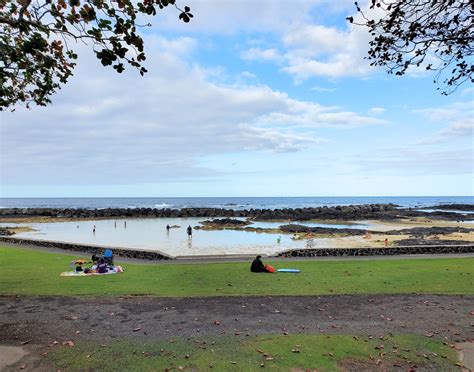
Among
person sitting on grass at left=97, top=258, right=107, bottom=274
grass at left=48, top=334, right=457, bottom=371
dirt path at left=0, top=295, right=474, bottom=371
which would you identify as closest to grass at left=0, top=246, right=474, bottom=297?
person sitting on grass at left=97, top=258, right=107, bottom=274

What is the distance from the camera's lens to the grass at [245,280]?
1337cm

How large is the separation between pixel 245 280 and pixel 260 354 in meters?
8.02

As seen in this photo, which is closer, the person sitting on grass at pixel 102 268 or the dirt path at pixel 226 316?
the dirt path at pixel 226 316

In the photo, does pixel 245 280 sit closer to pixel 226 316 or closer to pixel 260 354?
pixel 226 316

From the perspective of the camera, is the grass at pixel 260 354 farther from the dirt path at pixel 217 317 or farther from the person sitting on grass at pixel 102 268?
the person sitting on grass at pixel 102 268

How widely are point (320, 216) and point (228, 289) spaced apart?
65.8m

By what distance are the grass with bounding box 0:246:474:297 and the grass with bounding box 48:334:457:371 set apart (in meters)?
4.72

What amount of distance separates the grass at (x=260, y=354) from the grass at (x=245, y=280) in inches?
186

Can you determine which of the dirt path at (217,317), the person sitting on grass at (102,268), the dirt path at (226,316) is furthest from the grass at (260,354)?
the person sitting on grass at (102,268)

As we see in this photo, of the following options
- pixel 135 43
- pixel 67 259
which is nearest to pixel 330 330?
pixel 135 43

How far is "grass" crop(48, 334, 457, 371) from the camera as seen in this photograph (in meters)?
7.07

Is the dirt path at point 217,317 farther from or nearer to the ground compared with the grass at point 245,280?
farther from the ground

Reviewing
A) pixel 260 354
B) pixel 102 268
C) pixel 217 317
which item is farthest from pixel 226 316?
pixel 102 268

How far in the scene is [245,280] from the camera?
50.8ft
